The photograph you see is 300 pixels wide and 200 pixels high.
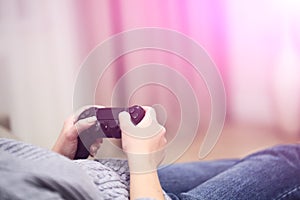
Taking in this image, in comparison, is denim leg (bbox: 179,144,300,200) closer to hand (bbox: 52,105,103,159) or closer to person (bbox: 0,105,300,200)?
person (bbox: 0,105,300,200)

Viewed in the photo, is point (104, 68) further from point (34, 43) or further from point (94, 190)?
point (94, 190)

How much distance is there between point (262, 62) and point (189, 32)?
344mm

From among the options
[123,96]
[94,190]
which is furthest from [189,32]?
[94,190]

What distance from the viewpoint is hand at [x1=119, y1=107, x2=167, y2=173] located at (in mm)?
791

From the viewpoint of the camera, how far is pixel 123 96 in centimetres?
121

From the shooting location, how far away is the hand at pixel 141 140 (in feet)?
2.60

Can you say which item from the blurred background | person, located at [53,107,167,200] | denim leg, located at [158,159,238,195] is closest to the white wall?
the blurred background

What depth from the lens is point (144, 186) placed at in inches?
30.8

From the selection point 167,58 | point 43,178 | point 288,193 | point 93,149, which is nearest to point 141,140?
point 93,149

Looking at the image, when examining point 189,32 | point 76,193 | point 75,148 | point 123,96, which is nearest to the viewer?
point 76,193

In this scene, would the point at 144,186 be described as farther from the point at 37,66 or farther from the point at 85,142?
the point at 37,66

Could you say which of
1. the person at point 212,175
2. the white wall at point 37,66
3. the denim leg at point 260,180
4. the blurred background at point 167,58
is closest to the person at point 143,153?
the person at point 212,175

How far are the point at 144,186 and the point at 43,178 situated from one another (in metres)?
0.24

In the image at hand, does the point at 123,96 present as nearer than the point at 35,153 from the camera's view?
No
